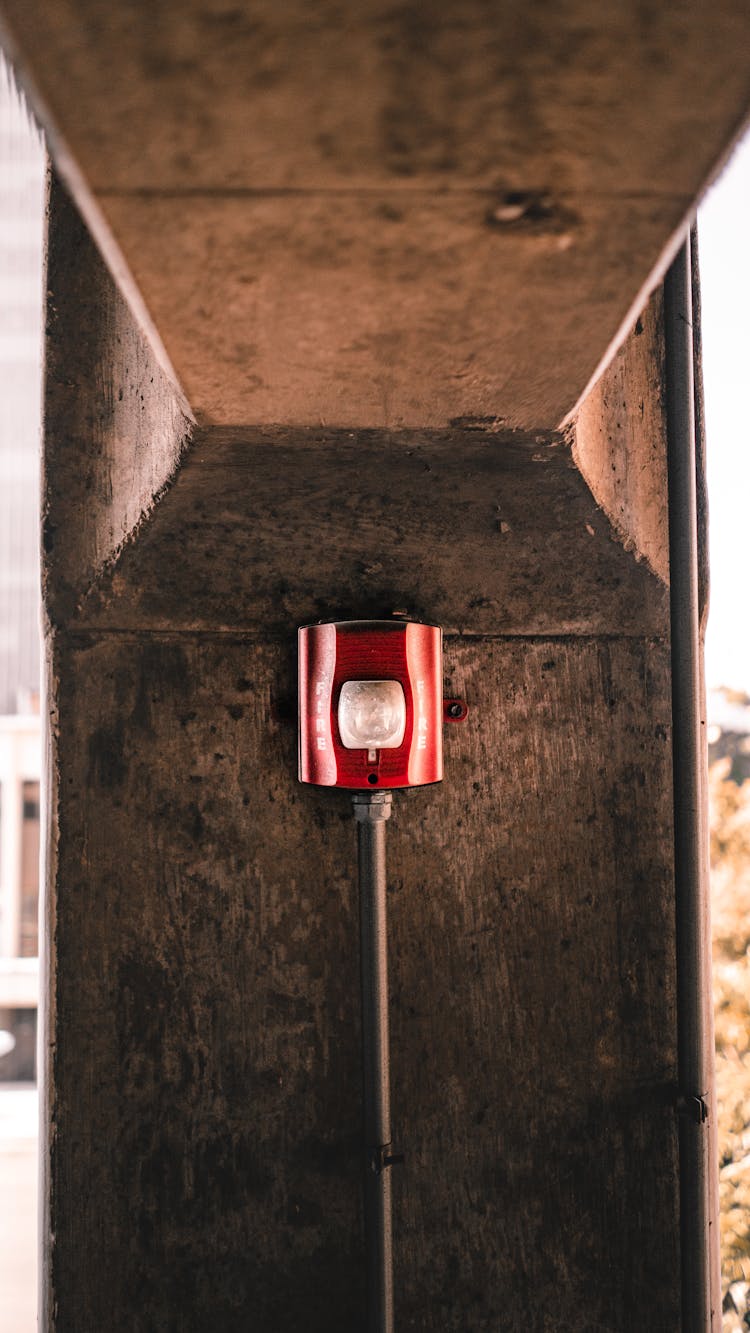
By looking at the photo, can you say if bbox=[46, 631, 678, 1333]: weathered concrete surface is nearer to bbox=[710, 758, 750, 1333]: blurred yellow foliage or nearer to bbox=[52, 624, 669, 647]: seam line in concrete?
bbox=[52, 624, 669, 647]: seam line in concrete

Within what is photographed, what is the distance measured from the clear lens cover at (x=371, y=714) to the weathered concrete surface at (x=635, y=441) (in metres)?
0.59

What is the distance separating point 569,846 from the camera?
5.42 feet

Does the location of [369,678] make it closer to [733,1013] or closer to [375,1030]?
[375,1030]

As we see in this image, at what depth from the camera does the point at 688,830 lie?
1.62 meters

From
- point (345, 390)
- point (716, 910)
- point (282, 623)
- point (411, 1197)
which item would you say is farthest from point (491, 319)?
point (716, 910)

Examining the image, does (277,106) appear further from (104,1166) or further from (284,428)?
(104,1166)

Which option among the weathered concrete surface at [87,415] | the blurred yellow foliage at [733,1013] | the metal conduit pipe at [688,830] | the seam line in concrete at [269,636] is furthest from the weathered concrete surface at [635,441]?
the blurred yellow foliage at [733,1013]

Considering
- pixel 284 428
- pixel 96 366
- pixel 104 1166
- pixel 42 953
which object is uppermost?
pixel 96 366

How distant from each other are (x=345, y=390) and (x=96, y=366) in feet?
2.44

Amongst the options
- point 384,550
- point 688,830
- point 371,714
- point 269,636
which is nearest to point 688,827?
point 688,830

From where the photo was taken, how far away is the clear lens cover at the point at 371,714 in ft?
4.54

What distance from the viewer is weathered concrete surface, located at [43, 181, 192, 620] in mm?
1577

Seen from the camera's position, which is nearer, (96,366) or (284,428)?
(284,428)

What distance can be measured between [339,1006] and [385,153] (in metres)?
1.48
